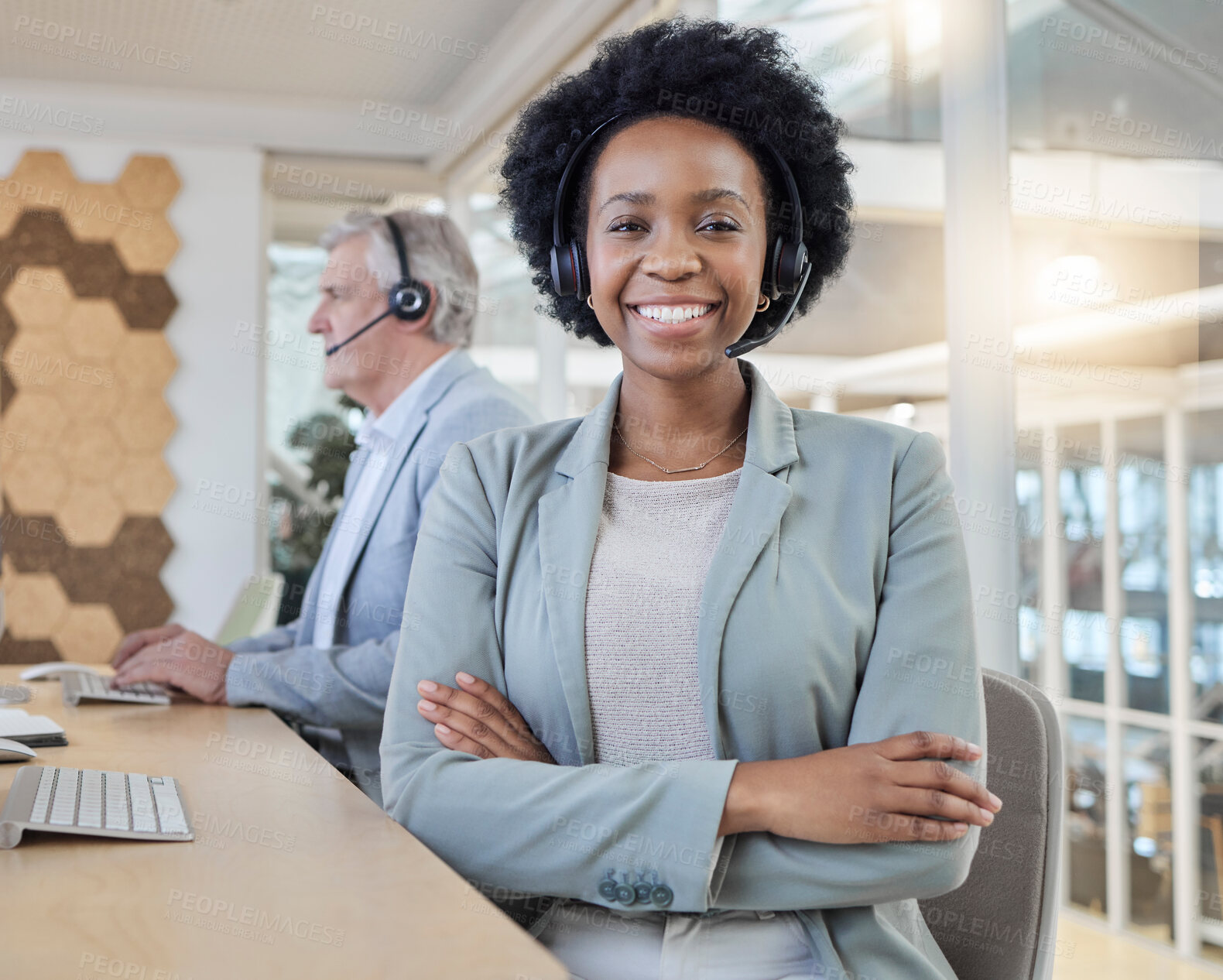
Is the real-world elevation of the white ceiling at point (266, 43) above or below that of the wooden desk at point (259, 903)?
above

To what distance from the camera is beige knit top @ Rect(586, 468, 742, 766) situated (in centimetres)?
125

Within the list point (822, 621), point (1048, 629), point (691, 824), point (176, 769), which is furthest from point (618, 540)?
point (1048, 629)

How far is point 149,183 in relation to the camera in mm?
4688

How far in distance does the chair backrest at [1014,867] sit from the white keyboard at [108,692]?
1525 mm

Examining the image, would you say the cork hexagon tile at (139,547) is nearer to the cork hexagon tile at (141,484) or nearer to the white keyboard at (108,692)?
the cork hexagon tile at (141,484)

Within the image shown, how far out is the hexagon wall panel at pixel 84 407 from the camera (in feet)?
15.1

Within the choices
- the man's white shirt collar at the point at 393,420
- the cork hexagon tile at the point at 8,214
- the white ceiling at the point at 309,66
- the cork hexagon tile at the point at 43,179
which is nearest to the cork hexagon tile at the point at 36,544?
the cork hexagon tile at the point at 8,214

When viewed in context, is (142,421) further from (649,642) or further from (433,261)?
(649,642)

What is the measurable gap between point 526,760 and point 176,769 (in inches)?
24.4

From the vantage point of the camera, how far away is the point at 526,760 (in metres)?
1.25

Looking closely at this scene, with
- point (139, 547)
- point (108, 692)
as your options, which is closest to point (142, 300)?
point (139, 547)

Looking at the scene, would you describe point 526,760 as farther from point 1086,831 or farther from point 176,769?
point 1086,831

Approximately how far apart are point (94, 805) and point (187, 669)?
0.91m

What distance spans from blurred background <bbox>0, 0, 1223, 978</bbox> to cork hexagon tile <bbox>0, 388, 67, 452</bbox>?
12 mm
